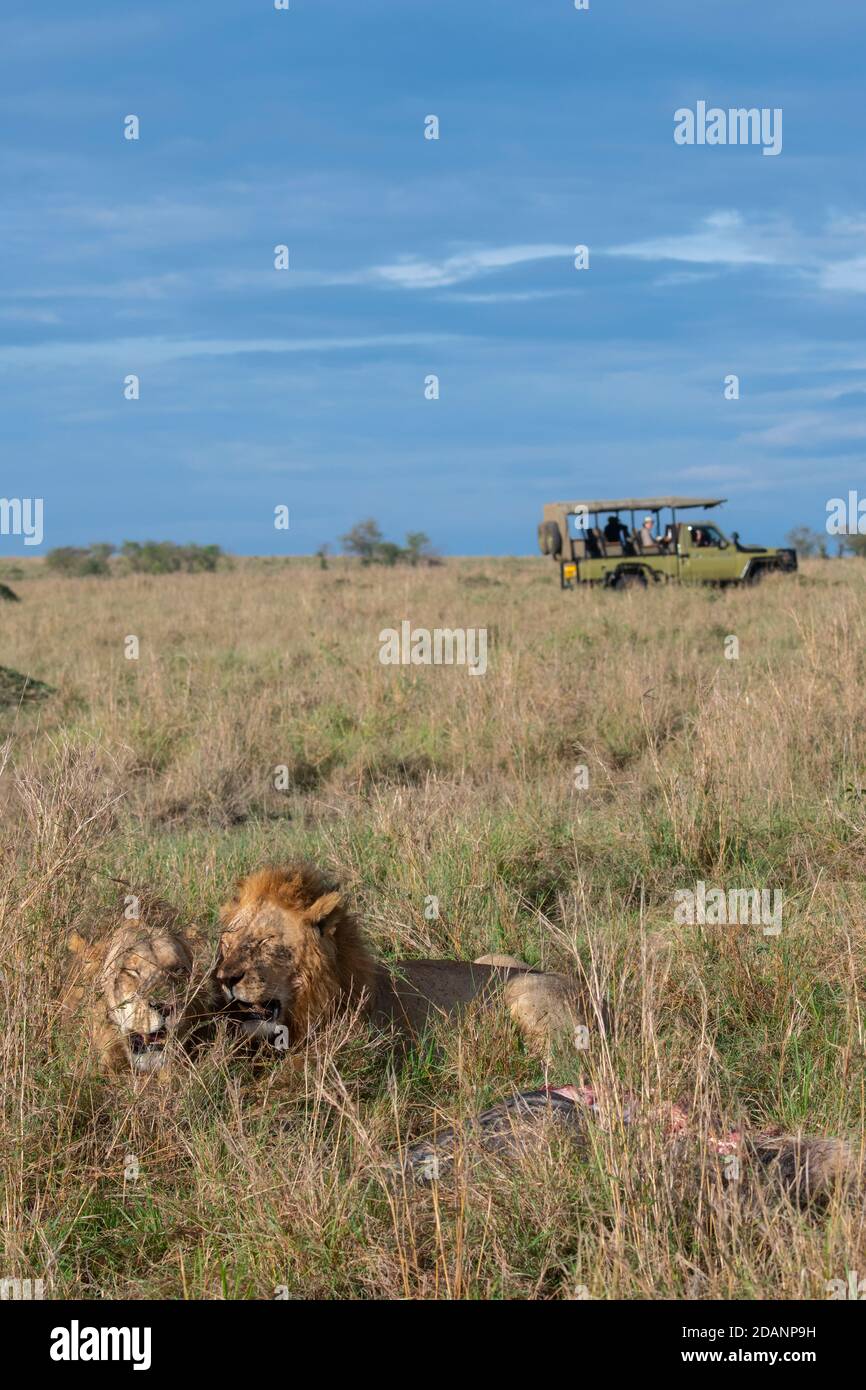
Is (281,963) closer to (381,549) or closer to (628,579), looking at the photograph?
(628,579)

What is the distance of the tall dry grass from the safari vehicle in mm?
11844

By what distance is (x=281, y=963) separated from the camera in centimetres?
388

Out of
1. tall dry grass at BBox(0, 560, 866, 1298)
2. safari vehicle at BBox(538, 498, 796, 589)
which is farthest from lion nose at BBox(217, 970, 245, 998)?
safari vehicle at BBox(538, 498, 796, 589)

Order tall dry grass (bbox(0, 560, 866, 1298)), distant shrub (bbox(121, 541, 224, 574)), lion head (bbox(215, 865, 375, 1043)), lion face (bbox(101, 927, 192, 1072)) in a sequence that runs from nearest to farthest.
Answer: tall dry grass (bbox(0, 560, 866, 1298))
lion face (bbox(101, 927, 192, 1072))
lion head (bbox(215, 865, 375, 1043))
distant shrub (bbox(121, 541, 224, 574))

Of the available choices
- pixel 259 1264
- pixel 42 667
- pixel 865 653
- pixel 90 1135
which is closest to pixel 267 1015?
pixel 90 1135

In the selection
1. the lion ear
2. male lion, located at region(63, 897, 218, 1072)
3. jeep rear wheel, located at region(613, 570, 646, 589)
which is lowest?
male lion, located at region(63, 897, 218, 1072)

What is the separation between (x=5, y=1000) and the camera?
3967 mm

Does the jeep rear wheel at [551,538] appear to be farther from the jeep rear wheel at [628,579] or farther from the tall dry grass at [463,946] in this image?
the tall dry grass at [463,946]

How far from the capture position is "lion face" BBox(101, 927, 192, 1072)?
3746 mm

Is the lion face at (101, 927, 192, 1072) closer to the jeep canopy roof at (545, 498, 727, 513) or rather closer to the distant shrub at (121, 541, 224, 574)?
the jeep canopy roof at (545, 498, 727, 513)
